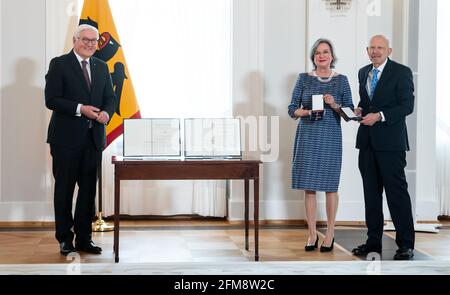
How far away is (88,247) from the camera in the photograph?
5.29 meters

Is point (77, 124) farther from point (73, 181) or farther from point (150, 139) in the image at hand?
point (150, 139)

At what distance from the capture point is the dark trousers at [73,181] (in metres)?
5.16

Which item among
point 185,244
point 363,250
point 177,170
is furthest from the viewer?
point 185,244

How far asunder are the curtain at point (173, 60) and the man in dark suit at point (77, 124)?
5.18 feet

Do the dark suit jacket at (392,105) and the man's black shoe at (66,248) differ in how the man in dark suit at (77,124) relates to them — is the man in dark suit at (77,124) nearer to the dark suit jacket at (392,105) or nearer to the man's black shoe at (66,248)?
the man's black shoe at (66,248)

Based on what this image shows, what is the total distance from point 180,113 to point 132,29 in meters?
0.92

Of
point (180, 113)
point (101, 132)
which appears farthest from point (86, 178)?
point (180, 113)

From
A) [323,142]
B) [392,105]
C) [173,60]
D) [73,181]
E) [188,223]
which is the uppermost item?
[173,60]

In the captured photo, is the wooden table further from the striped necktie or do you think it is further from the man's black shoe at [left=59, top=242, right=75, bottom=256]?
the striped necktie

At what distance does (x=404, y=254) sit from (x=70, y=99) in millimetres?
2610

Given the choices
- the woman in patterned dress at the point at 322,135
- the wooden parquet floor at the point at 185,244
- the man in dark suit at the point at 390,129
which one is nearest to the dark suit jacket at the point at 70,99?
the wooden parquet floor at the point at 185,244

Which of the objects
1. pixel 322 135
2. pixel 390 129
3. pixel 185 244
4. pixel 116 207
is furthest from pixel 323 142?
pixel 116 207

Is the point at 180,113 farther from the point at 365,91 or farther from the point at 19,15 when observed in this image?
the point at 365,91
